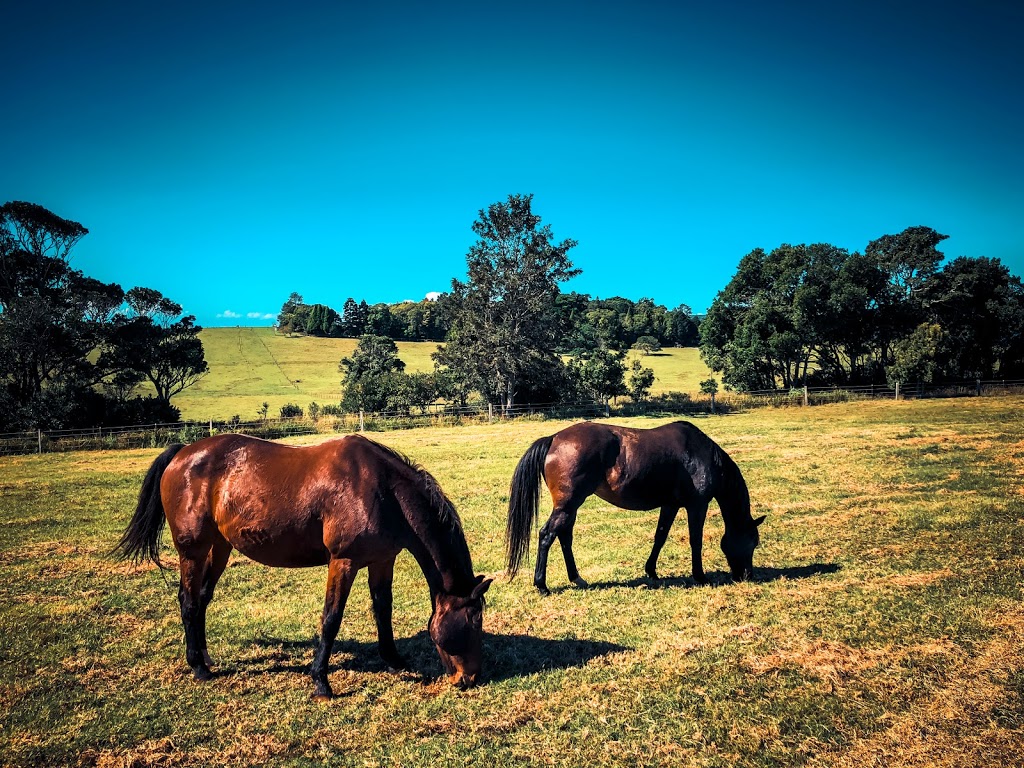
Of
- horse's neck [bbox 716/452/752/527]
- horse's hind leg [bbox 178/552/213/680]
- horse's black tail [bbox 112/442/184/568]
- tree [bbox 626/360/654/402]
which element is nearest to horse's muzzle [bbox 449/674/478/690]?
horse's hind leg [bbox 178/552/213/680]

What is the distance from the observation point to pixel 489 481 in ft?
51.1

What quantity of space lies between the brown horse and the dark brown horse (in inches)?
95.4

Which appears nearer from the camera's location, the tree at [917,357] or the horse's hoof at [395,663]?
the horse's hoof at [395,663]

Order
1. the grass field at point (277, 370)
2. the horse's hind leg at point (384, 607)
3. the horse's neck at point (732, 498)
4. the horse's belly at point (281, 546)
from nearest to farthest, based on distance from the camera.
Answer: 1. the horse's belly at point (281, 546)
2. the horse's hind leg at point (384, 607)
3. the horse's neck at point (732, 498)
4. the grass field at point (277, 370)

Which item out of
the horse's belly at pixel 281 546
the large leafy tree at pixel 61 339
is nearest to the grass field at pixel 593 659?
the horse's belly at pixel 281 546

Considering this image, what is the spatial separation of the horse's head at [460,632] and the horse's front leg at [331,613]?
0.87 m

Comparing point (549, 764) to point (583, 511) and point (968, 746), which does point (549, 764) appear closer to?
point (968, 746)

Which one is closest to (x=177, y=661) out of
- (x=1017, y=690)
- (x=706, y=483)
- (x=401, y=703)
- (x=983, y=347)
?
(x=401, y=703)

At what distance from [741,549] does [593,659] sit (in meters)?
3.26

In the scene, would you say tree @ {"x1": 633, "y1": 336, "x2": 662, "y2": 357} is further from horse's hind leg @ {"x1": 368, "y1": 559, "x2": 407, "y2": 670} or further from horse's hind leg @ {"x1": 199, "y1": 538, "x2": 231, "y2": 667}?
horse's hind leg @ {"x1": 199, "y1": 538, "x2": 231, "y2": 667}

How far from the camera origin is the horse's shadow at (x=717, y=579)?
25.5 ft

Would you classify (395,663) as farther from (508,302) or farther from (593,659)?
(508,302)

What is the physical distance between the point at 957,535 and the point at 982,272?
142 feet

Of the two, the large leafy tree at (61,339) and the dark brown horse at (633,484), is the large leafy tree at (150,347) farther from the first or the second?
the dark brown horse at (633,484)
